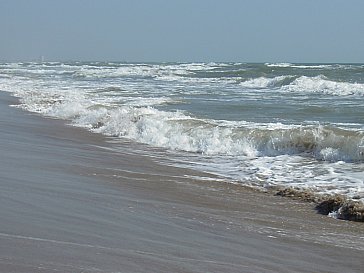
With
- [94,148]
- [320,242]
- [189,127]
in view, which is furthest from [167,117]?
[320,242]

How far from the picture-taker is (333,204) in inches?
252

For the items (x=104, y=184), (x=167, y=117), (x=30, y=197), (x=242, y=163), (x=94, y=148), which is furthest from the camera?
(x=167, y=117)

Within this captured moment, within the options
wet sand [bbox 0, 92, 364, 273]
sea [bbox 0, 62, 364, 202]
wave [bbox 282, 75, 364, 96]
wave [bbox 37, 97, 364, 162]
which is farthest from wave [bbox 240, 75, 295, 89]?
wet sand [bbox 0, 92, 364, 273]

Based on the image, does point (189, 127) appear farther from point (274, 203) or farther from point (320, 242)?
point (320, 242)

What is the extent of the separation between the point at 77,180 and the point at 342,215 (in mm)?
3235

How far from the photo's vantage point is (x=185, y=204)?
21.2 feet

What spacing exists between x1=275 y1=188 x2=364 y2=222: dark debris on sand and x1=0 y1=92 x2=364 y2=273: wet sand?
0.16 m

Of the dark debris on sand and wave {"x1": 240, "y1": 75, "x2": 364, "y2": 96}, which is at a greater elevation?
wave {"x1": 240, "y1": 75, "x2": 364, "y2": 96}

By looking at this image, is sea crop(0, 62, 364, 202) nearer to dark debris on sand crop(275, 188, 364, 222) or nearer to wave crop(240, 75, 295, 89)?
dark debris on sand crop(275, 188, 364, 222)

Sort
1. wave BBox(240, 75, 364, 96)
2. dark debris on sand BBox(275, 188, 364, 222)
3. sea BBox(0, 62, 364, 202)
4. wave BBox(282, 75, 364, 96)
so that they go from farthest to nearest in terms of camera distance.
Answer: wave BBox(240, 75, 364, 96), wave BBox(282, 75, 364, 96), sea BBox(0, 62, 364, 202), dark debris on sand BBox(275, 188, 364, 222)

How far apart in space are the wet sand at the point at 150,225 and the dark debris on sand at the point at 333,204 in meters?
0.16

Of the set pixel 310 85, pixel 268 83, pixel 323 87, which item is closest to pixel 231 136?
pixel 323 87

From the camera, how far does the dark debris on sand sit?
6.09 meters

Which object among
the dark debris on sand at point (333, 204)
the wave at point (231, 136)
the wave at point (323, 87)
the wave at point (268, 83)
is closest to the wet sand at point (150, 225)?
the dark debris on sand at point (333, 204)
